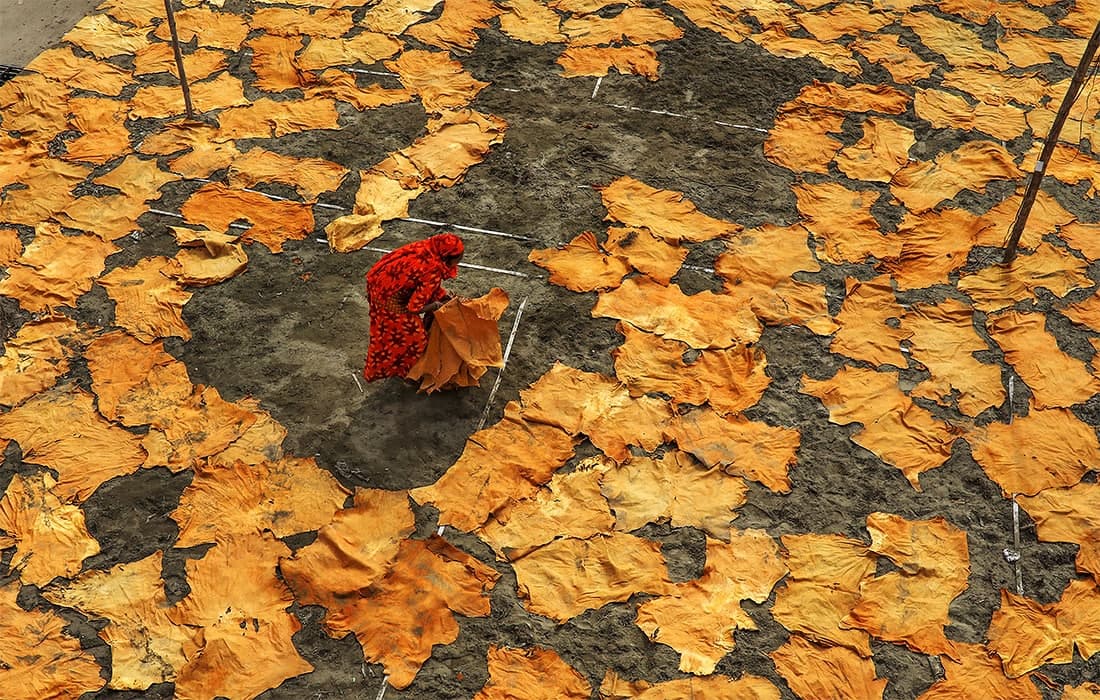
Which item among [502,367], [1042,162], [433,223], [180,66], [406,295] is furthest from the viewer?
[180,66]

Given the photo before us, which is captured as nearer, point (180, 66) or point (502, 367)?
point (502, 367)

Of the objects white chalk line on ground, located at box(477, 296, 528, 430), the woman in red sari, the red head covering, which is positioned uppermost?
the red head covering

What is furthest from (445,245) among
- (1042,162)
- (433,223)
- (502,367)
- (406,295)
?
(1042,162)

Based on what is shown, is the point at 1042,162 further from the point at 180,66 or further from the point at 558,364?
the point at 180,66

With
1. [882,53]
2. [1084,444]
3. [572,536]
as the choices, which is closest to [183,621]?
[572,536]

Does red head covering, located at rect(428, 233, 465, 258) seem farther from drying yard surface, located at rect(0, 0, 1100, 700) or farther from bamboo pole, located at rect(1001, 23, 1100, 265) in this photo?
bamboo pole, located at rect(1001, 23, 1100, 265)

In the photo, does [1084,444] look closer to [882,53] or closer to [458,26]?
[882,53]

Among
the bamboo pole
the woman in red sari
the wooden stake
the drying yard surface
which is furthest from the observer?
the wooden stake

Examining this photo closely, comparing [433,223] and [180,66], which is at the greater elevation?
[180,66]

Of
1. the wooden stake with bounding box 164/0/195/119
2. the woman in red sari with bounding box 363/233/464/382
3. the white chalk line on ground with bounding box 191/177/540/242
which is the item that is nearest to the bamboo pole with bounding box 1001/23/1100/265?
the white chalk line on ground with bounding box 191/177/540/242
